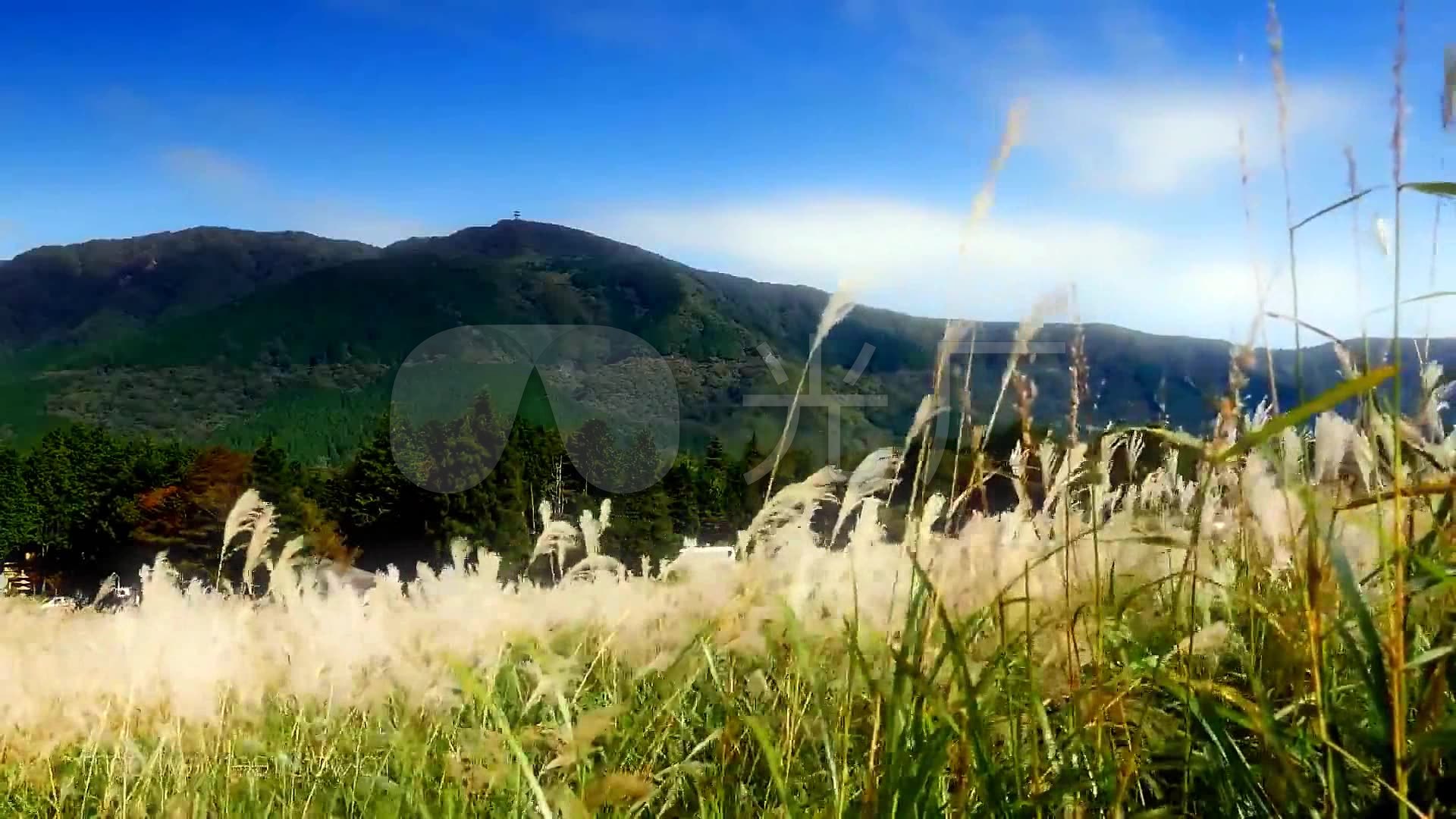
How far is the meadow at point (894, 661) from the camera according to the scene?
1410mm

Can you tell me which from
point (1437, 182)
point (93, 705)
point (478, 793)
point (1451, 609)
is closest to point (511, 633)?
point (478, 793)

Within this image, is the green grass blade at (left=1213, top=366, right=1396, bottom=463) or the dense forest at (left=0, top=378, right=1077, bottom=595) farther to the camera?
the dense forest at (left=0, top=378, right=1077, bottom=595)

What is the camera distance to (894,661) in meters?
1.94

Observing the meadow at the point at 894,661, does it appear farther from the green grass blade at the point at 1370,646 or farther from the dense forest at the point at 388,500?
the dense forest at the point at 388,500

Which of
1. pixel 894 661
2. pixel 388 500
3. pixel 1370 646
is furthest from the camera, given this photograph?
pixel 388 500

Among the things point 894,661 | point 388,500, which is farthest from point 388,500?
point 894,661

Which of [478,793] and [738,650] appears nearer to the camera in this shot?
[478,793]

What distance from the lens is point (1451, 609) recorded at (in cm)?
149

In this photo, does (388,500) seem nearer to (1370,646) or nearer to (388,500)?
(388,500)

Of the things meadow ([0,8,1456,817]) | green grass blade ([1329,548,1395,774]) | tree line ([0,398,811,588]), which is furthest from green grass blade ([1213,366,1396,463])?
tree line ([0,398,811,588])

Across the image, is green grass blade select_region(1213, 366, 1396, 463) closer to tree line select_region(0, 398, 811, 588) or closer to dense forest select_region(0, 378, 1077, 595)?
tree line select_region(0, 398, 811, 588)

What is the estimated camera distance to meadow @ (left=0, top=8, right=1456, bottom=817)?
141 centimetres

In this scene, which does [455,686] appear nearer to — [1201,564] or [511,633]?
[511,633]

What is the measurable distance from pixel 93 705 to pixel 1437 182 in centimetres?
422
